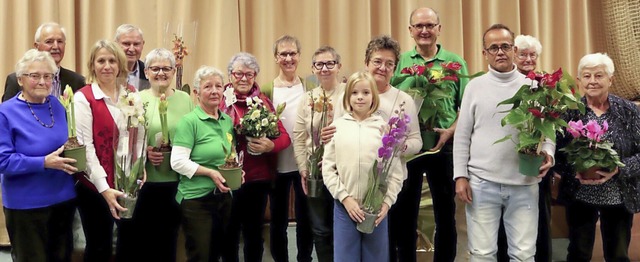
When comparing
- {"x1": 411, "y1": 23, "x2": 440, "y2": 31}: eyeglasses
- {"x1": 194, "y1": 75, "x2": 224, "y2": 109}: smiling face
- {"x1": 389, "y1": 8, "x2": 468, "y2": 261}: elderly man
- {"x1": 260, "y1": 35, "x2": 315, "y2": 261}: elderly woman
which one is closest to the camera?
{"x1": 194, "y1": 75, "x2": 224, "y2": 109}: smiling face

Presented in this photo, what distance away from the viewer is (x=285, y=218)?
11.4 feet

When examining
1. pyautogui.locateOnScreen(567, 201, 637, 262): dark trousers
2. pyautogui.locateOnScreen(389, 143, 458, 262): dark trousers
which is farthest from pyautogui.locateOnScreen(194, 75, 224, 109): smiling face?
pyautogui.locateOnScreen(567, 201, 637, 262): dark trousers

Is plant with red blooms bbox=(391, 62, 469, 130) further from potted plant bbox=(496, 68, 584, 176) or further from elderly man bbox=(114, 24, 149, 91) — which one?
elderly man bbox=(114, 24, 149, 91)

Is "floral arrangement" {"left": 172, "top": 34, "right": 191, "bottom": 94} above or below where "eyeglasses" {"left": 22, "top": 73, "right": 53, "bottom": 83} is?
above

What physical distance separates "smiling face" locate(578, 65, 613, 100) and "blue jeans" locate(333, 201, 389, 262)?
1.30m

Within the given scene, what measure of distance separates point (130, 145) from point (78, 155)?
255 mm

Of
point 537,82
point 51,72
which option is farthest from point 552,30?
point 51,72

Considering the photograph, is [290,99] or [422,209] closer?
[290,99]

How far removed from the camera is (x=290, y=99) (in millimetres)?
3475

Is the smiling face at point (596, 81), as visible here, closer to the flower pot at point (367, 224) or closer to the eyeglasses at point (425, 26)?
the eyeglasses at point (425, 26)

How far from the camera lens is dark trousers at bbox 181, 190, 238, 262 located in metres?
2.91

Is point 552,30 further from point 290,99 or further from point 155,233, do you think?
point 155,233

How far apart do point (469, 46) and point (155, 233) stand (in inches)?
126

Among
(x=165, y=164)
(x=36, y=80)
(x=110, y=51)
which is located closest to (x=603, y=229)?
(x=165, y=164)
